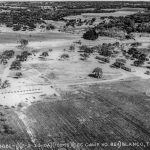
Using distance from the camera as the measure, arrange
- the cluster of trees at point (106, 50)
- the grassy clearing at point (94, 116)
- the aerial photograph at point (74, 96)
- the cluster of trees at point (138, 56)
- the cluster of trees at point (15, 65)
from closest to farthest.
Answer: the aerial photograph at point (74, 96)
the grassy clearing at point (94, 116)
the cluster of trees at point (15, 65)
the cluster of trees at point (138, 56)
the cluster of trees at point (106, 50)

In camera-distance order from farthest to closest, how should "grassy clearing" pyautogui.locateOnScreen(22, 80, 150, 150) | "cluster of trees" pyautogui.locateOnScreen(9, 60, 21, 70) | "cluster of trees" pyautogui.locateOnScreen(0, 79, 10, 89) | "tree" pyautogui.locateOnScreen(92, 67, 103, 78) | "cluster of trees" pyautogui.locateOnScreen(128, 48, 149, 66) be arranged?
1. "cluster of trees" pyautogui.locateOnScreen(128, 48, 149, 66)
2. "cluster of trees" pyautogui.locateOnScreen(9, 60, 21, 70)
3. "tree" pyautogui.locateOnScreen(92, 67, 103, 78)
4. "cluster of trees" pyautogui.locateOnScreen(0, 79, 10, 89)
5. "grassy clearing" pyautogui.locateOnScreen(22, 80, 150, 150)

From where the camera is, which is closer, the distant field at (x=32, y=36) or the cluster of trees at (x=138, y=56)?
the cluster of trees at (x=138, y=56)

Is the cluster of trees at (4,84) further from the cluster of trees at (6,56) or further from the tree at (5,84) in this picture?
the cluster of trees at (6,56)

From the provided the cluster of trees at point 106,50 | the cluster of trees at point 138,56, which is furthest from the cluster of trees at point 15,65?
the cluster of trees at point 138,56

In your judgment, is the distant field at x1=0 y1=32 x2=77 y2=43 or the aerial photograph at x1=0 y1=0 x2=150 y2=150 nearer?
the aerial photograph at x1=0 y1=0 x2=150 y2=150

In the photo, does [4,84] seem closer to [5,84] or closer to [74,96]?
[5,84]

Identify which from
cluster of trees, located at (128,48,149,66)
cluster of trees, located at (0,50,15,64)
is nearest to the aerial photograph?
cluster of trees, located at (128,48,149,66)

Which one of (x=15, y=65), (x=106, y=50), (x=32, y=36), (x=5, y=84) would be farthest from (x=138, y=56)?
(x=32, y=36)

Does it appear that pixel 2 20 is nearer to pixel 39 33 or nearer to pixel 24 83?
pixel 39 33

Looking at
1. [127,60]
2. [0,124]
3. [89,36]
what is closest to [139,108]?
[0,124]

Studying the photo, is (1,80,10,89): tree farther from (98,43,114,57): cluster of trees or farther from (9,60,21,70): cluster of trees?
(98,43,114,57): cluster of trees

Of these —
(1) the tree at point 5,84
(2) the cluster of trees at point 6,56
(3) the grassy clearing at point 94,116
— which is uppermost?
(2) the cluster of trees at point 6,56

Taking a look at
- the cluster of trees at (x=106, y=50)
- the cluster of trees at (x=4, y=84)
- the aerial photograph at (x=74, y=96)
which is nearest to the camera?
the aerial photograph at (x=74, y=96)
